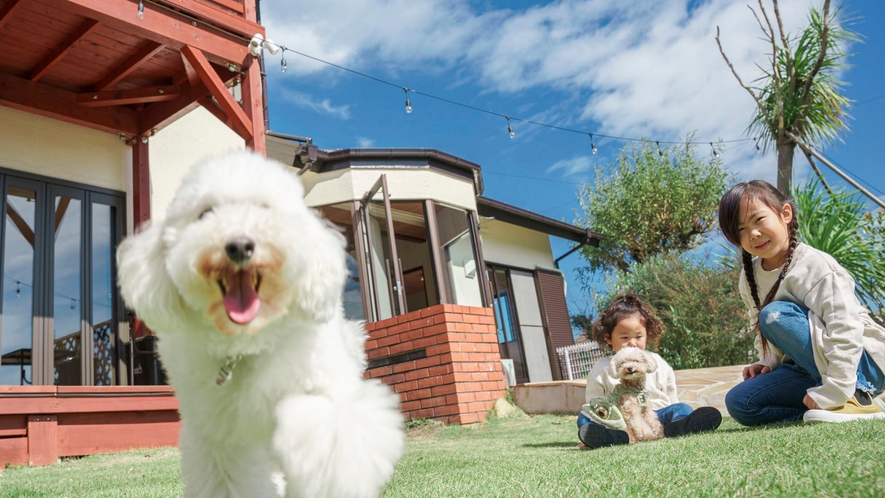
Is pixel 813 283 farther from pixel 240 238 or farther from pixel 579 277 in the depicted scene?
pixel 579 277

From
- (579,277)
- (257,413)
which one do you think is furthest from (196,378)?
(579,277)

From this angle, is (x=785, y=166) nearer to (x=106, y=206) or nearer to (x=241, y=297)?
(x=106, y=206)

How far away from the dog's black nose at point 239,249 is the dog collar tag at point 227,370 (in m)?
0.33

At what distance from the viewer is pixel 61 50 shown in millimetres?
5809

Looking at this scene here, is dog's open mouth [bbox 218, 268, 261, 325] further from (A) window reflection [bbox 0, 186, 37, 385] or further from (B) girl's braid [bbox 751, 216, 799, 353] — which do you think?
(A) window reflection [bbox 0, 186, 37, 385]

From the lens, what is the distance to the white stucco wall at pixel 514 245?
1377 centimetres

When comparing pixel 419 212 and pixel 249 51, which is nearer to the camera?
pixel 249 51

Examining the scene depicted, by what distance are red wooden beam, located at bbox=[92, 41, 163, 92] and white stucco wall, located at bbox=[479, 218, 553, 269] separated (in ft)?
26.1

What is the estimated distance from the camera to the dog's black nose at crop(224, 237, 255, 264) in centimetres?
152

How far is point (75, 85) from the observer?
21.6 feet

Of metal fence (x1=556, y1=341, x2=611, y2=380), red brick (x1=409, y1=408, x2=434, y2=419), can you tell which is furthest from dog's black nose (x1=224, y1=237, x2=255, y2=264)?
metal fence (x1=556, y1=341, x2=611, y2=380)

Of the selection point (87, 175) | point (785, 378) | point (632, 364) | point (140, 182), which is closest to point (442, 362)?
point (632, 364)

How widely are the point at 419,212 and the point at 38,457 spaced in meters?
7.32

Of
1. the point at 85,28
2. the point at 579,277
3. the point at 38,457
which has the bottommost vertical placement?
the point at 38,457
